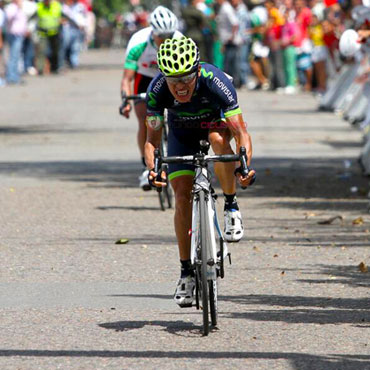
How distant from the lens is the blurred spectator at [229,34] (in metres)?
32.8

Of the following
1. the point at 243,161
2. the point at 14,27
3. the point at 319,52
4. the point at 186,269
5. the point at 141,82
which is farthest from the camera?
the point at 14,27

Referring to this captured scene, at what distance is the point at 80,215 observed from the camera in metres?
12.8

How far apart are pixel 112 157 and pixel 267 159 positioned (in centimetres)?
207

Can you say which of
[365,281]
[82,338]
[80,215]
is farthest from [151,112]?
[80,215]

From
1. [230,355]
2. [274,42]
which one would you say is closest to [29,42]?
[274,42]

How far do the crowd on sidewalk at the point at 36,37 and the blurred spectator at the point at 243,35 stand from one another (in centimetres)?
574

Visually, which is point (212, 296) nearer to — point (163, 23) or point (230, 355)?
point (230, 355)

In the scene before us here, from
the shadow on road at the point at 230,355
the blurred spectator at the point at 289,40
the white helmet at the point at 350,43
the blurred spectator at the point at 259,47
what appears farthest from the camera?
the blurred spectator at the point at 259,47

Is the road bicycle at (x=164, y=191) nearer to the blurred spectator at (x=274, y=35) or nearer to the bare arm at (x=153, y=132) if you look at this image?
the bare arm at (x=153, y=132)

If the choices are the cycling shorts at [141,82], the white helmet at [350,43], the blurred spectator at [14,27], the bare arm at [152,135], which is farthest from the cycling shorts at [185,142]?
the blurred spectator at [14,27]

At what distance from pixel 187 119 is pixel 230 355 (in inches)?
68.8

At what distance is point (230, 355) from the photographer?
6.88 m

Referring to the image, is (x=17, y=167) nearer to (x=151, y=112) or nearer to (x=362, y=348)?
(x=151, y=112)

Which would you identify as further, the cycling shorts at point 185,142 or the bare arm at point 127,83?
the bare arm at point 127,83
